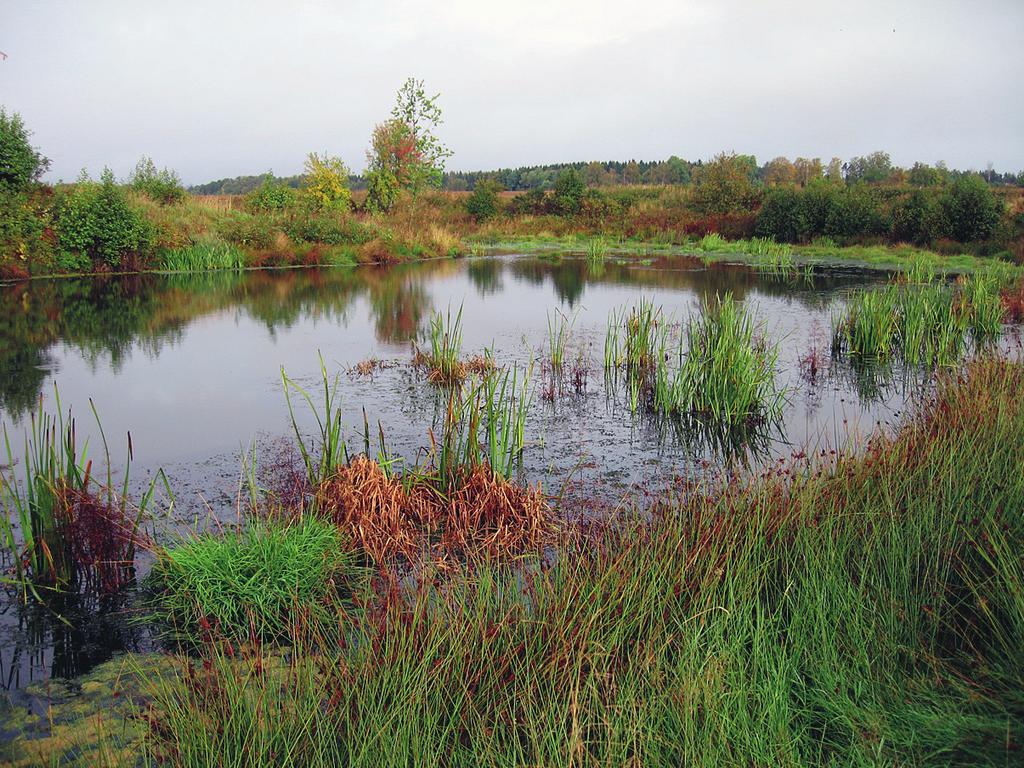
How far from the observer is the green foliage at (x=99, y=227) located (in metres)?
18.8

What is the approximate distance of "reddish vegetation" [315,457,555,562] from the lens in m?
4.34

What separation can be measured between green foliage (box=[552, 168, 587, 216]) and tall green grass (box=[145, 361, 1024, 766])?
39330 millimetres

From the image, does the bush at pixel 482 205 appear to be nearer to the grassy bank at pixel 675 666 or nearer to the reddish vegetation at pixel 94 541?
the reddish vegetation at pixel 94 541

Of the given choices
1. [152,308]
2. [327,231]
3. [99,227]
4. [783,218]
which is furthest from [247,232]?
[783,218]

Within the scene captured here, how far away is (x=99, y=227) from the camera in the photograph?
62.8ft

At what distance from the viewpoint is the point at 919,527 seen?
10.7 feet

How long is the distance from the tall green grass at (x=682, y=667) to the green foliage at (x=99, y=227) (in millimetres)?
18670

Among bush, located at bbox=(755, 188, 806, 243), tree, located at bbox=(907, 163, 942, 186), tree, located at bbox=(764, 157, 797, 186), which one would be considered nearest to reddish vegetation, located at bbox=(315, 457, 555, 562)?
bush, located at bbox=(755, 188, 806, 243)

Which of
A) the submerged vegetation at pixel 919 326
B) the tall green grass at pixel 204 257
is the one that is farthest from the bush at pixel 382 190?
the submerged vegetation at pixel 919 326

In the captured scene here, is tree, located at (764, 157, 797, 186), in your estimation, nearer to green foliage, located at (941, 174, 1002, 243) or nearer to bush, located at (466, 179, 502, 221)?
bush, located at (466, 179, 502, 221)

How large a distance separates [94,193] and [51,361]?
37.8 feet

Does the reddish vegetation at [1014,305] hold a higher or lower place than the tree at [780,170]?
lower

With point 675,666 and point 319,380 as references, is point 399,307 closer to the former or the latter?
point 319,380

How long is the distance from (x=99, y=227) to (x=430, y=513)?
1809 cm
